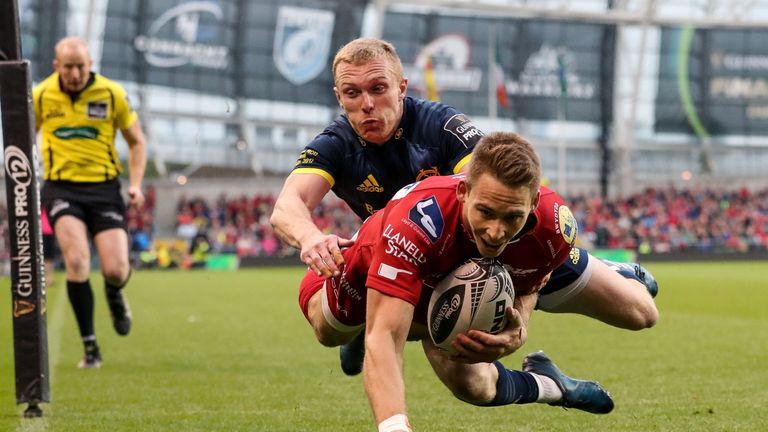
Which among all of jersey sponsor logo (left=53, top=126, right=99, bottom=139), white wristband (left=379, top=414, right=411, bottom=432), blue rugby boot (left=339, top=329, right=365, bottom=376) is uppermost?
jersey sponsor logo (left=53, top=126, right=99, bottom=139)

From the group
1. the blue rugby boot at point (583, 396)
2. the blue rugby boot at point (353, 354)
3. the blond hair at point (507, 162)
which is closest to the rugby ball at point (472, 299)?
the blond hair at point (507, 162)

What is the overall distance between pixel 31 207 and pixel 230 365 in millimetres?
3299

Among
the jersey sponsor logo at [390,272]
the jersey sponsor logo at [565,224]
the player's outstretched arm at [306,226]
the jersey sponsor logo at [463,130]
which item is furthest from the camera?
the jersey sponsor logo at [463,130]

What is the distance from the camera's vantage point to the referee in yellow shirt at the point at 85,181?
8422 mm

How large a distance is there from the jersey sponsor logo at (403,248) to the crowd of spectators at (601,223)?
3104 centimetres

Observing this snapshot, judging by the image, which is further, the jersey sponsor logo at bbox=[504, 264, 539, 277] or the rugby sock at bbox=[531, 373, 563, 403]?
the rugby sock at bbox=[531, 373, 563, 403]

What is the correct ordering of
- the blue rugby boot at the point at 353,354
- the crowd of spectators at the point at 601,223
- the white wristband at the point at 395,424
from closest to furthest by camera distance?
1. the white wristband at the point at 395,424
2. the blue rugby boot at the point at 353,354
3. the crowd of spectators at the point at 601,223

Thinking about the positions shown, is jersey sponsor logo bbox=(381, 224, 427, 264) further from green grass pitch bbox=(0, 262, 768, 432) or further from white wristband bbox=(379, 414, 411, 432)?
green grass pitch bbox=(0, 262, 768, 432)

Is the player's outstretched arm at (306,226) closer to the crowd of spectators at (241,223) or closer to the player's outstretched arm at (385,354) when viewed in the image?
the player's outstretched arm at (385,354)

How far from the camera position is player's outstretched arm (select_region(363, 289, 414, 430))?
3.98 meters

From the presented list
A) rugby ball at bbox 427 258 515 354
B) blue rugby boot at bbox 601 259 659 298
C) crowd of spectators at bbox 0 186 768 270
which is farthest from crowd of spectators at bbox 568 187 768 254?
rugby ball at bbox 427 258 515 354

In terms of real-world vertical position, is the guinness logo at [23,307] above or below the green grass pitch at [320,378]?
above

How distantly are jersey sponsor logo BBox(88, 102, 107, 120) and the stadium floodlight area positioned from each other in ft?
9.02

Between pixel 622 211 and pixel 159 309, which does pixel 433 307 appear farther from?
pixel 622 211
